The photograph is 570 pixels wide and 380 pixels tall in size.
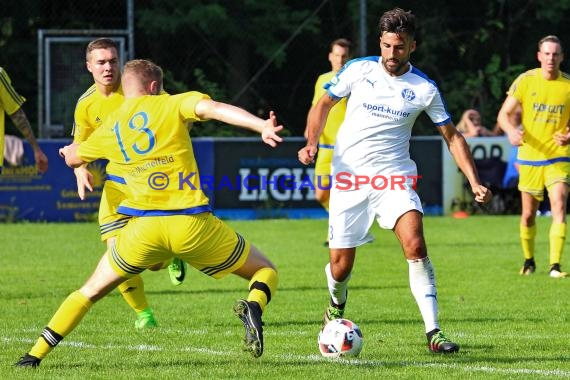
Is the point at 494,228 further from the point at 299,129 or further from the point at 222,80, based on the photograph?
the point at 222,80

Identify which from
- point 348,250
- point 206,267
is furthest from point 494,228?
point 206,267

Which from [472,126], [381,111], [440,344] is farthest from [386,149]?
[472,126]

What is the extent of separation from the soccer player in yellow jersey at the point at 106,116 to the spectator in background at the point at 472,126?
13.6 metres

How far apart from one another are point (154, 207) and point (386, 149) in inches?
68.7

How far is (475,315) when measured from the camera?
9.92 m

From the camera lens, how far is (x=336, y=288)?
8.59 meters

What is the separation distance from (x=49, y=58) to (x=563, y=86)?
1143 cm

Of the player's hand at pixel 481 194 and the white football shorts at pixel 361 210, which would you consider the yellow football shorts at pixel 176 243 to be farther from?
the player's hand at pixel 481 194

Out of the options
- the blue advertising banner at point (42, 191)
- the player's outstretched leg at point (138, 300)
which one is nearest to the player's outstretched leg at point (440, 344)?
the player's outstretched leg at point (138, 300)

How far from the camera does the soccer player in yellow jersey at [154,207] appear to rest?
7117 mm

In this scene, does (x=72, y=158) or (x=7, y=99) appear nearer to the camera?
(x=72, y=158)

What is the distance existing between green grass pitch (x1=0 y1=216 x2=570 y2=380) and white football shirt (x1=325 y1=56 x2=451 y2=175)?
1173 mm

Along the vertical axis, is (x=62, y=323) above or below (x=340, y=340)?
above

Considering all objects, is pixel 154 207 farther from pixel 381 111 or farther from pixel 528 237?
pixel 528 237
